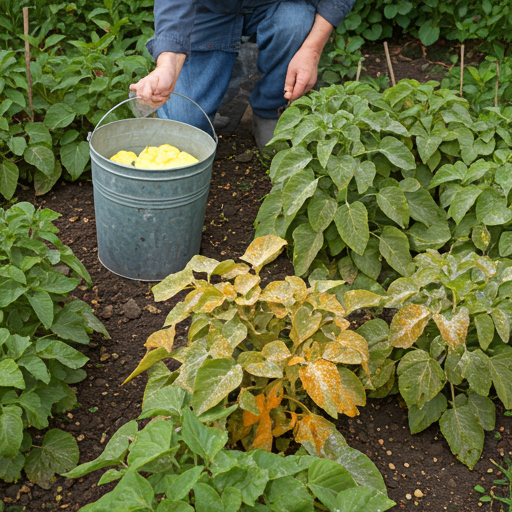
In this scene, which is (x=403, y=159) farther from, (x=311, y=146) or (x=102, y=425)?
(x=102, y=425)

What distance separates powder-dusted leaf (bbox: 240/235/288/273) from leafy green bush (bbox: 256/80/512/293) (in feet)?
1.12

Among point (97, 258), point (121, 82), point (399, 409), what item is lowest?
point (97, 258)

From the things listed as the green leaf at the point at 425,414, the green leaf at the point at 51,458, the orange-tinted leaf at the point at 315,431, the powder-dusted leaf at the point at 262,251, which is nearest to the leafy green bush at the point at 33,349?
the green leaf at the point at 51,458

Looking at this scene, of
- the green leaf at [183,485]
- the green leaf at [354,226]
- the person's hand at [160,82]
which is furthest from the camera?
the person's hand at [160,82]

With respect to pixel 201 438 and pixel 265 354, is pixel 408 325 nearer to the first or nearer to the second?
pixel 265 354

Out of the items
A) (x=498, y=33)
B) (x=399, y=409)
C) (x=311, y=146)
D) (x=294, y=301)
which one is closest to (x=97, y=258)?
(x=311, y=146)

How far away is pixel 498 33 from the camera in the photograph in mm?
3908

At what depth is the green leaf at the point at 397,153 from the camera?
7.31ft

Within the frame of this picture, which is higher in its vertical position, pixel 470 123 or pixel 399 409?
pixel 470 123

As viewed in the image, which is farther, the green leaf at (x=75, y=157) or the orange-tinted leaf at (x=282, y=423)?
the green leaf at (x=75, y=157)

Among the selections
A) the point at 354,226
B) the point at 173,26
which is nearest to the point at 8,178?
the point at 173,26

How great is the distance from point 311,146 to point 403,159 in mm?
370

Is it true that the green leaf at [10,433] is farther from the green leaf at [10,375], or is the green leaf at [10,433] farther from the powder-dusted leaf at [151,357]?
the powder-dusted leaf at [151,357]

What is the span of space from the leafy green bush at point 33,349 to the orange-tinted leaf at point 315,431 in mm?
671
